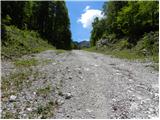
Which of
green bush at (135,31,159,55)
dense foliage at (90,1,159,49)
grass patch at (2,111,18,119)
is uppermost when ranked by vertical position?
dense foliage at (90,1,159,49)

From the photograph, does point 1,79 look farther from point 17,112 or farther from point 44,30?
point 44,30

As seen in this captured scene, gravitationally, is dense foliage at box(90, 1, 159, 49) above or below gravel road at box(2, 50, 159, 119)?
above

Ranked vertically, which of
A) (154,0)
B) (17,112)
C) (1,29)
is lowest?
(17,112)

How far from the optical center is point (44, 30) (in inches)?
2904

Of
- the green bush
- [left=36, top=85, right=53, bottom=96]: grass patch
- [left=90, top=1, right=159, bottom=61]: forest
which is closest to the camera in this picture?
[left=36, top=85, right=53, bottom=96]: grass patch

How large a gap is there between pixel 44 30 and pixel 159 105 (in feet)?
207

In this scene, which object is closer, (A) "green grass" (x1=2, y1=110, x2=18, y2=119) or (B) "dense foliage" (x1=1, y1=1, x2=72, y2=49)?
(A) "green grass" (x1=2, y1=110, x2=18, y2=119)

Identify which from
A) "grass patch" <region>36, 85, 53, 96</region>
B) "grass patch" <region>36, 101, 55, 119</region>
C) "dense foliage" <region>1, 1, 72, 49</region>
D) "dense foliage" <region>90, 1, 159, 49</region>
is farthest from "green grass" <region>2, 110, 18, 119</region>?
"dense foliage" <region>1, 1, 72, 49</region>

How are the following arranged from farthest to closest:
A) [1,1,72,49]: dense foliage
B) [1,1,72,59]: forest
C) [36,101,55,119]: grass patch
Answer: [1,1,72,49]: dense foliage
[1,1,72,59]: forest
[36,101,55,119]: grass patch

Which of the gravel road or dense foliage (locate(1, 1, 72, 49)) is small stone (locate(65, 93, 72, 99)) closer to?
the gravel road

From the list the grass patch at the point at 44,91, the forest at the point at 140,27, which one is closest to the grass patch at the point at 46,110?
the grass patch at the point at 44,91

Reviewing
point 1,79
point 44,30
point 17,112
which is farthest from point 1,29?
point 44,30

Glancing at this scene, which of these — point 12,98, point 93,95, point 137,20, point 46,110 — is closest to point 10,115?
point 46,110

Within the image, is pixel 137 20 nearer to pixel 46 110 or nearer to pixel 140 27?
pixel 140 27
